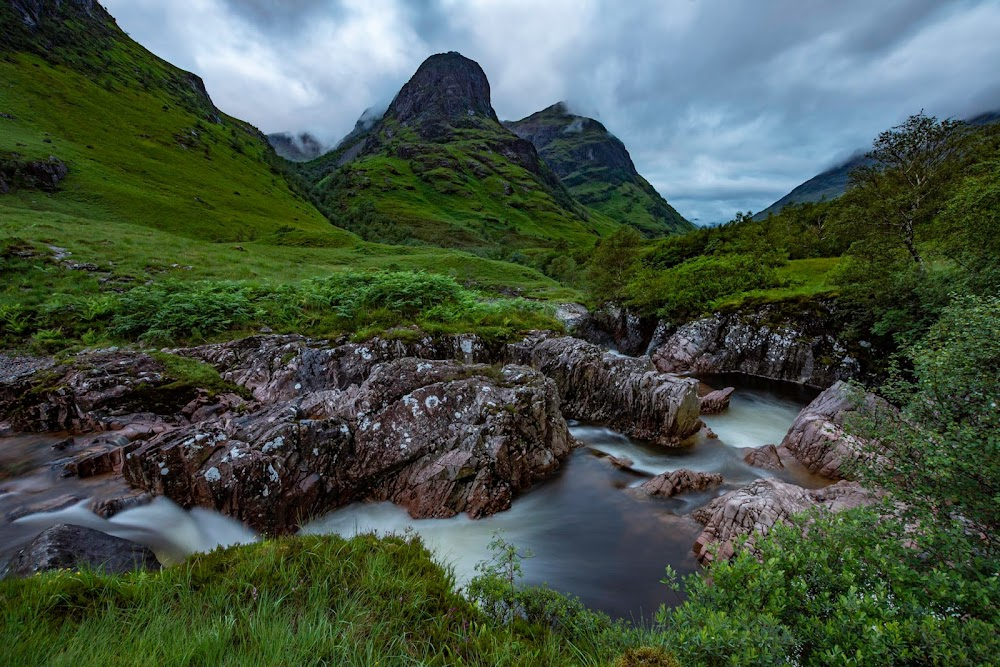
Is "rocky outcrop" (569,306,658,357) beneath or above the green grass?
beneath

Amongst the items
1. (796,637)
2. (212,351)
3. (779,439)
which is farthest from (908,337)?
(212,351)

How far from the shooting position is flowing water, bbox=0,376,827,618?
919cm

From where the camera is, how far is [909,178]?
21.9 metres

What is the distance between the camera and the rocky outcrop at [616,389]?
1598 cm

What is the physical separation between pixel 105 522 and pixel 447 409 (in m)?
8.70

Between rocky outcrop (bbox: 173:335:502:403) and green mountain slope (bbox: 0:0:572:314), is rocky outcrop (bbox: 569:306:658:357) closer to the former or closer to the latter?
green mountain slope (bbox: 0:0:572:314)

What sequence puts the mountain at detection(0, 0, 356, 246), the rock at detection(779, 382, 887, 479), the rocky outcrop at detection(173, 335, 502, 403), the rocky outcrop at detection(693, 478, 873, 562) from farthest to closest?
the mountain at detection(0, 0, 356, 246) < the rocky outcrop at detection(173, 335, 502, 403) < the rock at detection(779, 382, 887, 479) < the rocky outcrop at detection(693, 478, 873, 562)

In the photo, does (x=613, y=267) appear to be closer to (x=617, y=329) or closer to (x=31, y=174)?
(x=617, y=329)

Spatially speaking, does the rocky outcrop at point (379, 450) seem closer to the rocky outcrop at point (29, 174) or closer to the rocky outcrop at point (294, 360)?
the rocky outcrop at point (294, 360)

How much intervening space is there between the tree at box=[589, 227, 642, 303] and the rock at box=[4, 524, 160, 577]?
35007 mm

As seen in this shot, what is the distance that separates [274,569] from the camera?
527 centimetres

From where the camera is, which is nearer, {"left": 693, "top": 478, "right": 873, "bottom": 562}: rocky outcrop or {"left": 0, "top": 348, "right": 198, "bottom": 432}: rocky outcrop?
{"left": 693, "top": 478, "right": 873, "bottom": 562}: rocky outcrop

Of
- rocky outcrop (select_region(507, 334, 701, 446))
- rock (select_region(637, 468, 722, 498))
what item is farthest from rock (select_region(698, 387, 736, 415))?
rock (select_region(637, 468, 722, 498))

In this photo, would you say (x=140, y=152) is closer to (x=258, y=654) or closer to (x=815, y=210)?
(x=258, y=654)
